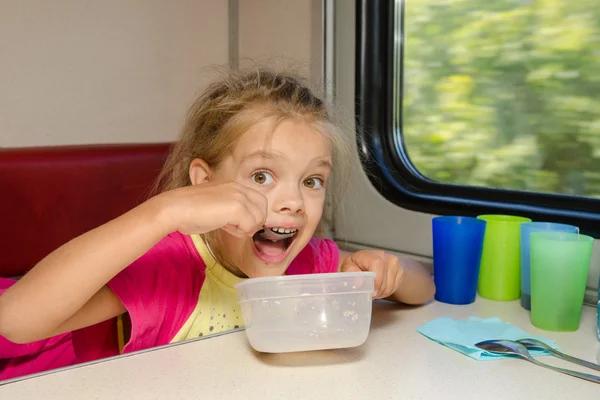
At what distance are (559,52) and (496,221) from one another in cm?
47

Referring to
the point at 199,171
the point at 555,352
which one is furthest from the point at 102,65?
the point at 555,352

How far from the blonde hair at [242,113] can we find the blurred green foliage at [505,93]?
472mm

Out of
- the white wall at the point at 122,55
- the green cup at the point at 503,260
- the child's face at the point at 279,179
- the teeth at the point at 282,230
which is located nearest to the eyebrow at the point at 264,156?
the child's face at the point at 279,179

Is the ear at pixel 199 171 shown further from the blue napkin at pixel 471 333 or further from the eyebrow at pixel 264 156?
the blue napkin at pixel 471 333

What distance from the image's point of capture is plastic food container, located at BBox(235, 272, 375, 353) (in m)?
1.00

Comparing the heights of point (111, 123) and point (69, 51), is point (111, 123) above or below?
below

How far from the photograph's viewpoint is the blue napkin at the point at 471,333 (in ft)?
3.65

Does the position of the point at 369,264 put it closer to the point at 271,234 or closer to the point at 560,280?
the point at 271,234

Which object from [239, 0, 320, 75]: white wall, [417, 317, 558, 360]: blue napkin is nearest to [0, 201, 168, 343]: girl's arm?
[417, 317, 558, 360]: blue napkin

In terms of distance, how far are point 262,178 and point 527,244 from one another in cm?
62

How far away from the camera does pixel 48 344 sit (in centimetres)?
150

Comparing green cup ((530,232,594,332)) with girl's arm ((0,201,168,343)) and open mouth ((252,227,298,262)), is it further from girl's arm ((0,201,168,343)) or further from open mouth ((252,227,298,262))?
girl's arm ((0,201,168,343))

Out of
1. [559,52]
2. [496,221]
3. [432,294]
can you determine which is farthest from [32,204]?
[559,52]

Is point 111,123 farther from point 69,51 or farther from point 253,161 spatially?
point 253,161
